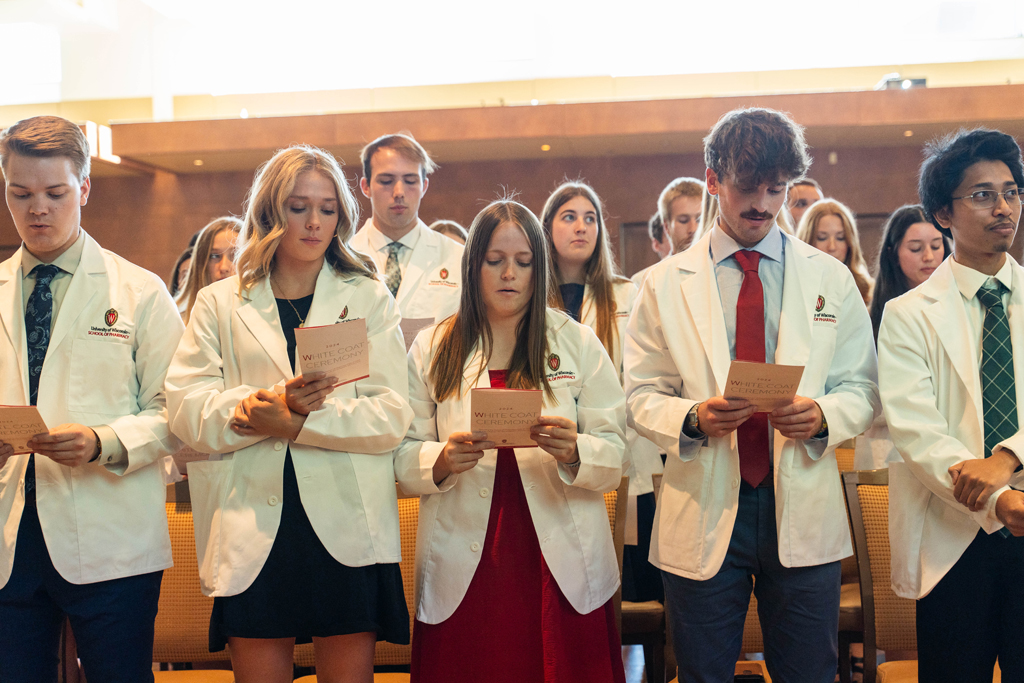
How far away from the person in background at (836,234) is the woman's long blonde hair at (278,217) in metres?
2.47

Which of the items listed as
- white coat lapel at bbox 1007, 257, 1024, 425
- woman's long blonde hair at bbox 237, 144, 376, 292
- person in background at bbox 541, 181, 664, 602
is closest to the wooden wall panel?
person in background at bbox 541, 181, 664, 602

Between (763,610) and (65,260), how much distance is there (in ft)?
6.63

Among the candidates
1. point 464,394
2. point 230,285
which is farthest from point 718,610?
point 230,285

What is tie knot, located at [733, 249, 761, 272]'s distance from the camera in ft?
6.70

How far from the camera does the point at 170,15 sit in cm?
762

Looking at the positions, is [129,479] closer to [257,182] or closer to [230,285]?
[230,285]

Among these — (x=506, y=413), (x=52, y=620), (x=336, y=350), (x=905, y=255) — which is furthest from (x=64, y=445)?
(x=905, y=255)

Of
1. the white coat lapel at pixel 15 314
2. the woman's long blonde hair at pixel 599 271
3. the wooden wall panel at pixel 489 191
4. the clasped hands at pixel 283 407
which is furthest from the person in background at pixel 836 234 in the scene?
the wooden wall panel at pixel 489 191

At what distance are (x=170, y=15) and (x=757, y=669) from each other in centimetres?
790

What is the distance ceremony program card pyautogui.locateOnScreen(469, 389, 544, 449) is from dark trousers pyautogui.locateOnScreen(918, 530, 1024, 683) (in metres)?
1.06

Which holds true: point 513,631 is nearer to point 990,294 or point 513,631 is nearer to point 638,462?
point 638,462

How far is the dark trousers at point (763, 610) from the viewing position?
6.03 ft

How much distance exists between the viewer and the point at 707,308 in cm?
202

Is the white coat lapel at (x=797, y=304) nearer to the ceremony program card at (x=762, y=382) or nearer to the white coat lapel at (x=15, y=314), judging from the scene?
the ceremony program card at (x=762, y=382)
